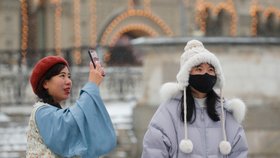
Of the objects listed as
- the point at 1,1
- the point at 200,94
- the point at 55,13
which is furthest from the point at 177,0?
the point at 200,94

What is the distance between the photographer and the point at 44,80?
3.84m

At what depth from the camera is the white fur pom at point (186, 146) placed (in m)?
3.84

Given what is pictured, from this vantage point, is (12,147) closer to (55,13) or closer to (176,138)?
(176,138)

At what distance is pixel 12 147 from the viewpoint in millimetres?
10820

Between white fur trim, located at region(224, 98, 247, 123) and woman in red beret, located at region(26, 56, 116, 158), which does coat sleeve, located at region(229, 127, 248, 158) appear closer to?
white fur trim, located at region(224, 98, 247, 123)

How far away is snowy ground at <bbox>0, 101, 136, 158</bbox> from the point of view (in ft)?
35.2

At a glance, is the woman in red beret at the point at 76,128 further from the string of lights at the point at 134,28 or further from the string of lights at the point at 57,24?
the string of lights at the point at 134,28

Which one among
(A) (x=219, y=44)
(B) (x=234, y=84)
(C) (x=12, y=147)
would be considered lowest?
(C) (x=12, y=147)

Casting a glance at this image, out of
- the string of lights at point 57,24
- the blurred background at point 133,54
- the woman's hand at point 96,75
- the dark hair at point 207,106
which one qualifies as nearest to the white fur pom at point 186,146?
the dark hair at point 207,106

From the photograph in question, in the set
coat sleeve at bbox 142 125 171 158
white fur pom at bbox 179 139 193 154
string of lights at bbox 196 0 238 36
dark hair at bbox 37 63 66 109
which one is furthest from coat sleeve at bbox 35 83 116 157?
string of lights at bbox 196 0 238 36

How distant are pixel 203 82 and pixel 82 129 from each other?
0.84 metres

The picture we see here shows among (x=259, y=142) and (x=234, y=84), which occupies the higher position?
(x=234, y=84)

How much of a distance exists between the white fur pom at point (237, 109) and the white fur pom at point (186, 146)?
41 cm

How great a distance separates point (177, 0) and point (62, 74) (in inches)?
909
